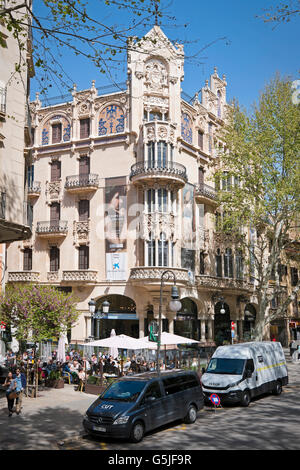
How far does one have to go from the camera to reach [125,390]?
13.4 m

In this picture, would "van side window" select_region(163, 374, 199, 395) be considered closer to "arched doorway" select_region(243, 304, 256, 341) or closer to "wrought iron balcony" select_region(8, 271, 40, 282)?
"wrought iron balcony" select_region(8, 271, 40, 282)

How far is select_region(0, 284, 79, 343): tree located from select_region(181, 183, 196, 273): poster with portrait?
14.5 meters

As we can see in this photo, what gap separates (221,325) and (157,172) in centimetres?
1624

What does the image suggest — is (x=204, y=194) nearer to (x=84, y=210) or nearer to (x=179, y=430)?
(x=84, y=210)

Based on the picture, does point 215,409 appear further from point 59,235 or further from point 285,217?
point 59,235

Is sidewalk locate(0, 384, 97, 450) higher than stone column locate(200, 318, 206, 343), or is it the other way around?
stone column locate(200, 318, 206, 343)

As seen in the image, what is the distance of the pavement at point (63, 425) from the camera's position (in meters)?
11.8

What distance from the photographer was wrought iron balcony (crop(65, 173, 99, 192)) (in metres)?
36.9

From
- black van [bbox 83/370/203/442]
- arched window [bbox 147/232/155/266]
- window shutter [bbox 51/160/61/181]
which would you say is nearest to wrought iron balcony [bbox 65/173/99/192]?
window shutter [bbox 51/160/61/181]

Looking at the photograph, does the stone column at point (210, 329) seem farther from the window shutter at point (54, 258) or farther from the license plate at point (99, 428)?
the license plate at point (99, 428)

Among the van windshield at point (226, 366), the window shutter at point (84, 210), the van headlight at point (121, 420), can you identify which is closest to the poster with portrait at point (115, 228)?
the window shutter at point (84, 210)

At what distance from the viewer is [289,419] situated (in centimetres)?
1450

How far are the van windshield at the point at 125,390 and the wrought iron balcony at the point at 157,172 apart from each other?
22.5 metres

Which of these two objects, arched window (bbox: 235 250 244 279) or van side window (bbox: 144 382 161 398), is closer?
van side window (bbox: 144 382 161 398)
